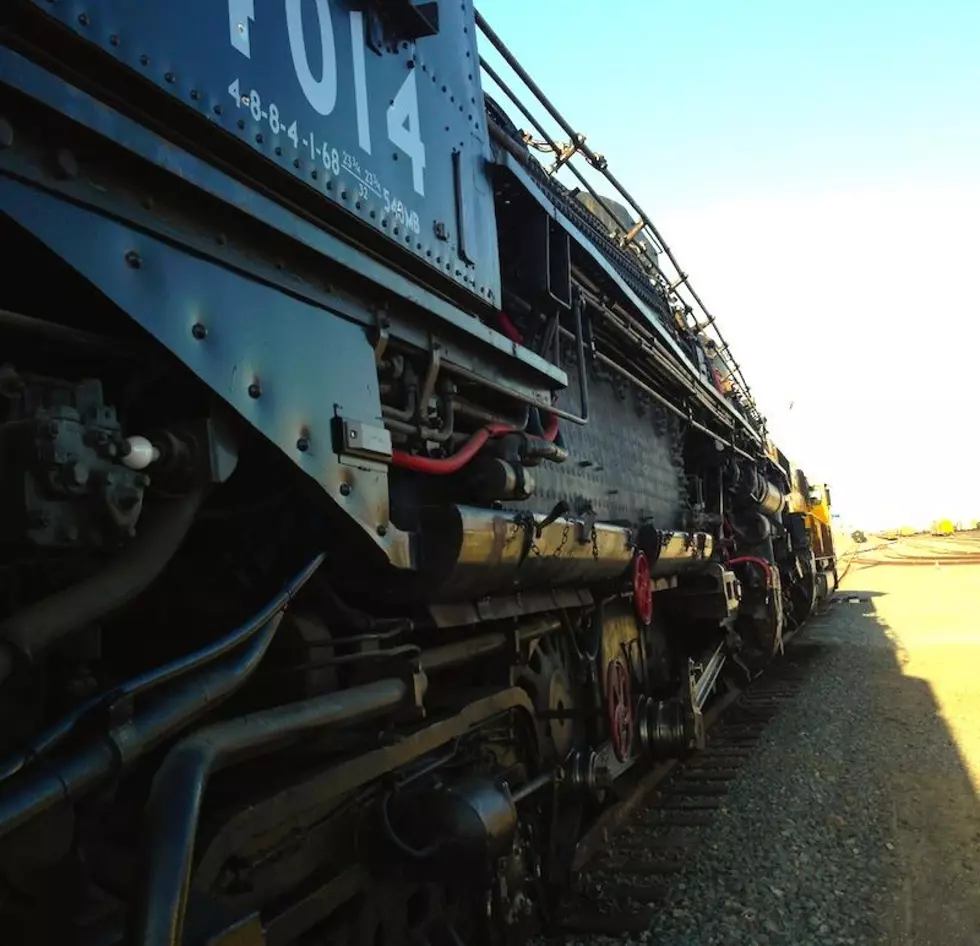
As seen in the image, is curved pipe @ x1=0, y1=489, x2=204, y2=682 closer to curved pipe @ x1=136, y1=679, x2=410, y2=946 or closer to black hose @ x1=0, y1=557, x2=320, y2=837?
black hose @ x1=0, y1=557, x2=320, y2=837

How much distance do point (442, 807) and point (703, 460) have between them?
7.34 metres

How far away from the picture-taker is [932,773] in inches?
249

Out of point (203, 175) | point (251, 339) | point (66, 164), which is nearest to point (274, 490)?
point (251, 339)

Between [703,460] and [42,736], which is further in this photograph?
[703,460]

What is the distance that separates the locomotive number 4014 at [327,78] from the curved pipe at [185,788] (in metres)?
1.42

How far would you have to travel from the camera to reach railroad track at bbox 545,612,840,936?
4109mm

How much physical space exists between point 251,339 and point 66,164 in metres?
0.54

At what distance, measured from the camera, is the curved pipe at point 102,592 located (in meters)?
1.50

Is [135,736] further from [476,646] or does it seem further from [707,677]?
[707,677]

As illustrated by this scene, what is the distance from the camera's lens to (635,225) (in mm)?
8289

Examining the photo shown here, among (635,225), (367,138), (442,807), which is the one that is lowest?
(442,807)

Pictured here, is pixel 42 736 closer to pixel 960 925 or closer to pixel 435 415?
pixel 435 415

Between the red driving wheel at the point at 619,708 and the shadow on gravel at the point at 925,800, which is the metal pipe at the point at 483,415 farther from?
the shadow on gravel at the point at 925,800

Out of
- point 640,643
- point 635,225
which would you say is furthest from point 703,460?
point 640,643
